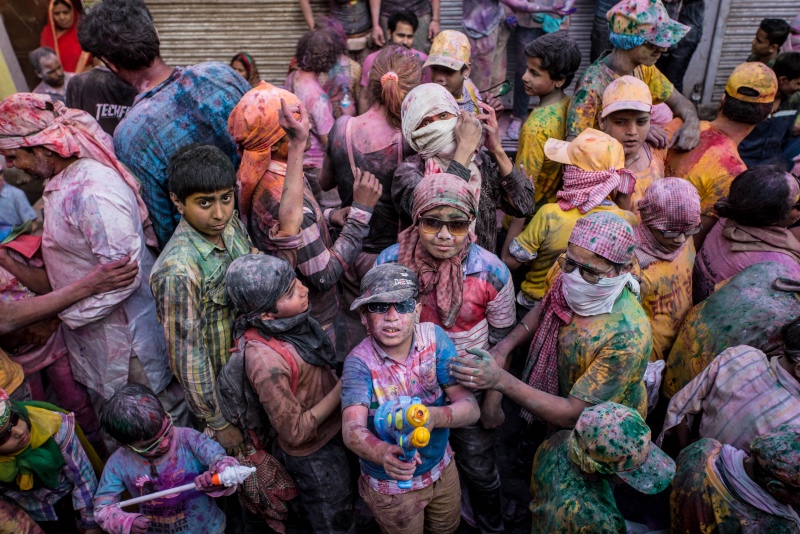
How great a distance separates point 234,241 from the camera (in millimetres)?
3395

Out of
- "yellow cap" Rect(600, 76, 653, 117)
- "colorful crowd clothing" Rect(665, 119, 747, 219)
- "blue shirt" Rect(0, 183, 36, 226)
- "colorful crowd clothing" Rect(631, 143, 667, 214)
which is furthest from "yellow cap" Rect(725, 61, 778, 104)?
"blue shirt" Rect(0, 183, 36, 226)

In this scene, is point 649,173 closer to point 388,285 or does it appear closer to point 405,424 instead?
point 388,285

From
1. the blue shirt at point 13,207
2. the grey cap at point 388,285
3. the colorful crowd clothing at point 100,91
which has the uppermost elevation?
the colorful crowd clothing at point 100,91

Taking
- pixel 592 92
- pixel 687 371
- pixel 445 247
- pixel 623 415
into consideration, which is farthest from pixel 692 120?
pixel 623 415

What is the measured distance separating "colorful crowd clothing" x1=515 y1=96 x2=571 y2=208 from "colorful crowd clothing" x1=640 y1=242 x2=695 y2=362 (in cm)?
133

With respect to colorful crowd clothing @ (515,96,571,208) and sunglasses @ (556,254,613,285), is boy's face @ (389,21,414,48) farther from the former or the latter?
sunglasses @ (556,254,613,285)

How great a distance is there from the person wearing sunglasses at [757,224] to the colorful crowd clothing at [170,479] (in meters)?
3.29

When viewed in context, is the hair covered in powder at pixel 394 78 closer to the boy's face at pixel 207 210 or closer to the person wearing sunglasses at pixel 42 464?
the boy's face at pixel 207 210

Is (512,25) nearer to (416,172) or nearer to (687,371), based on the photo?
(416,172)

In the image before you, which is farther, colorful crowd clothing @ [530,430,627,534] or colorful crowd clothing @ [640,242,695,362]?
colorful crowd clothing @ [640,242,695,362]

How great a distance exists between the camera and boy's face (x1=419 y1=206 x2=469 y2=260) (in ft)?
10.4

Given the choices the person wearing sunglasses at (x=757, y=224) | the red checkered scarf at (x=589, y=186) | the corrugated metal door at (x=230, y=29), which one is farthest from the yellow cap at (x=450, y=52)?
the corrugated metal door at (x=230, y=29)

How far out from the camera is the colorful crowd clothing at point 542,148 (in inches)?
185

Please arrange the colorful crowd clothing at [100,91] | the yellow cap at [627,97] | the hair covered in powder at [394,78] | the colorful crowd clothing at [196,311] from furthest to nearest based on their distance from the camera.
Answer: the colorful crowd clothing at [100,91] < the yellow cap at [627,97] < the hair covered in powder at [394,78] < the colorful crowd clothing at [196,311]
